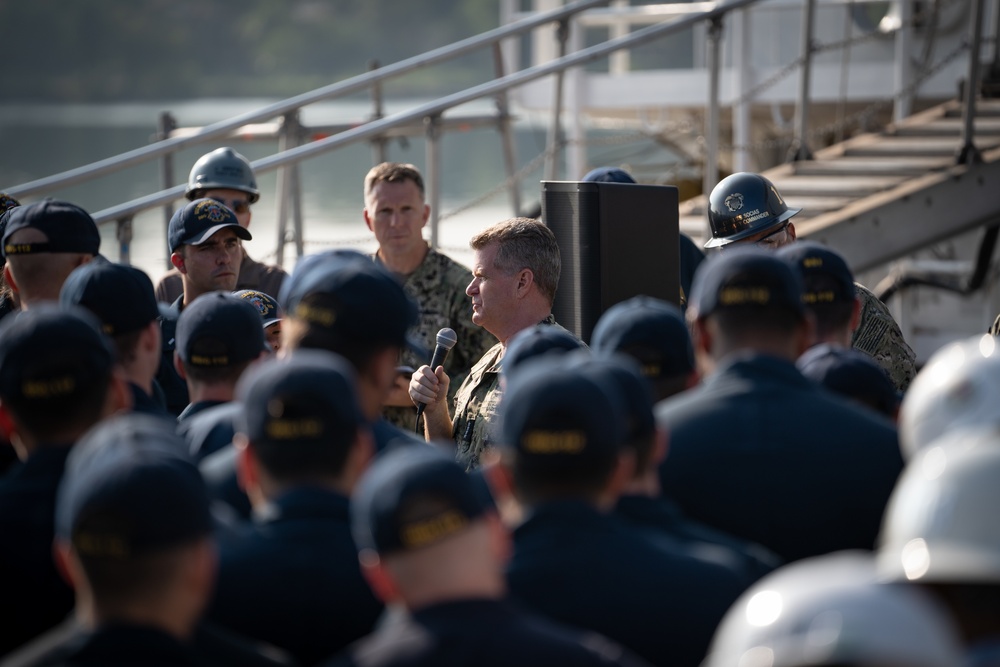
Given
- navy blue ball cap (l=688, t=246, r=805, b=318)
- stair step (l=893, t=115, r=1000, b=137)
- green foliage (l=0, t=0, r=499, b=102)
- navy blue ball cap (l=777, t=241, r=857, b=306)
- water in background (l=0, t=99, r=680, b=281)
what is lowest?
water in background (l=0, t=99, r=680, b=281)

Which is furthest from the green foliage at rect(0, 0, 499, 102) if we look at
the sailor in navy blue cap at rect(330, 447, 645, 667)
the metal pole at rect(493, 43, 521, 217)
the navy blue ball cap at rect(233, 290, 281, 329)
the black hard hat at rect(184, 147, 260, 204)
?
the sailor in navy blue cap at rect(330, 447, 645, 667)

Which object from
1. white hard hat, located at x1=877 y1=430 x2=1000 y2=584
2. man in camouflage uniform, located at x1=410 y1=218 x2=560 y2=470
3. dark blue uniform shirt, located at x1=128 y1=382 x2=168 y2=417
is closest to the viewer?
white hard hat, located at x1=877 y1=430 x2=1000 y2=584

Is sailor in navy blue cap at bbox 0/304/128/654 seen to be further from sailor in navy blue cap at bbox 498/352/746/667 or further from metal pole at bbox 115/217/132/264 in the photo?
metal pole at bbox 115/217/132/264

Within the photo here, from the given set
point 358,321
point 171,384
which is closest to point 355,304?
point 358,321

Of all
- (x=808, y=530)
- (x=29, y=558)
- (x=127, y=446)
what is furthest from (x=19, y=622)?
(x=808, y=530)

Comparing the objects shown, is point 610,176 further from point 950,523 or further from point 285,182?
point 950,523

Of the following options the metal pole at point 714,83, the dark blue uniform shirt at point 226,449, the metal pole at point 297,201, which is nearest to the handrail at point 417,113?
the metal pole at point 714,83

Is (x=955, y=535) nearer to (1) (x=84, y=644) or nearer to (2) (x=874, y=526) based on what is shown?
(2) (x=874, y=526)

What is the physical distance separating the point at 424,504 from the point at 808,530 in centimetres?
133

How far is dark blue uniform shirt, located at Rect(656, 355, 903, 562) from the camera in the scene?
323 centimetres

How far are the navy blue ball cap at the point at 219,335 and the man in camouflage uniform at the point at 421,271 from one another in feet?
7.57

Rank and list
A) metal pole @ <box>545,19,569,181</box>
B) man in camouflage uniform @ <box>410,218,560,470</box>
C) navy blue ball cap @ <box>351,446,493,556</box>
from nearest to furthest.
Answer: navy blue ball cap @ <box>351,446,493,556</box>, man in camouflage uniform @ <box>410,218,560,470</box>, metal pole @ <box>545,19,569,181</box>

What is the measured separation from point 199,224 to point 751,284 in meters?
3.09

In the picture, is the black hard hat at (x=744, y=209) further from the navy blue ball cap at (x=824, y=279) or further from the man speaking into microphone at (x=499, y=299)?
the navy blue ball cap at (x=824, y=279)
